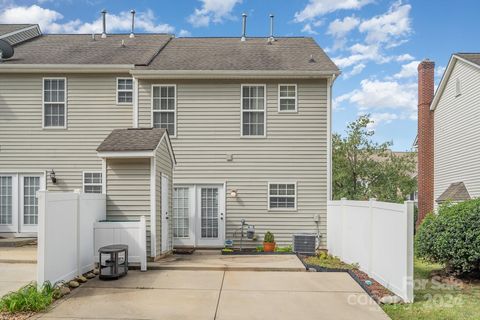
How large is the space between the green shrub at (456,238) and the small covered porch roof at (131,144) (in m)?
6.10

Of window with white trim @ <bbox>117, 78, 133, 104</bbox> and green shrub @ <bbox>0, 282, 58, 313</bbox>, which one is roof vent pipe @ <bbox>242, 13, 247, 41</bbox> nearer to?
window with white trim @ <bbox>117, 78, 133, 104</bbox>

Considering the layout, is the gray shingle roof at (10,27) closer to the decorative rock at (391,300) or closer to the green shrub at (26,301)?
the green shrub at (26,301)

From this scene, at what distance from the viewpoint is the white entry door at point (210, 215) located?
1215cm

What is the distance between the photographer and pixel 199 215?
12.2 m

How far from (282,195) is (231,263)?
373cm

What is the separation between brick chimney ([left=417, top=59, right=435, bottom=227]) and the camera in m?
17.9

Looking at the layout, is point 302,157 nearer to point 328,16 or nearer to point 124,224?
point 124,224

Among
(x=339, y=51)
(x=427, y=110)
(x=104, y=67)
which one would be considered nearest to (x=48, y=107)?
(x=104, y=67)

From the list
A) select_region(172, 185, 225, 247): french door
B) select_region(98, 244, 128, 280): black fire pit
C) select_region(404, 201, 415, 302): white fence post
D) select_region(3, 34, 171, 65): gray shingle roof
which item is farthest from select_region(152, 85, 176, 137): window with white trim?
select_region(404, 201, 415, 302): white fence post

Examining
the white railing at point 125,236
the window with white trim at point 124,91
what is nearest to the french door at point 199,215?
the window with white trim at point 124,91

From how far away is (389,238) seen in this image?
6.90 m

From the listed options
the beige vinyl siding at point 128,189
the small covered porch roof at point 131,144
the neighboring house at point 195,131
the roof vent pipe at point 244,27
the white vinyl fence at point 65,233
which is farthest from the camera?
the roof vent pipe at point 244,27

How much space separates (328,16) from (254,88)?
20.0 ft

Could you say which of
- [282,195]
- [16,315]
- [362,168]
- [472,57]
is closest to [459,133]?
[472,57]
